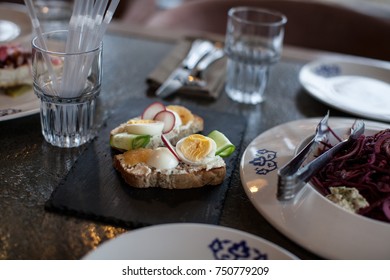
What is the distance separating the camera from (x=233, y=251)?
2.28ft

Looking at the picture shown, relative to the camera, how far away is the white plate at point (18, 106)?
1013mm

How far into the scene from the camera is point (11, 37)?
149cm

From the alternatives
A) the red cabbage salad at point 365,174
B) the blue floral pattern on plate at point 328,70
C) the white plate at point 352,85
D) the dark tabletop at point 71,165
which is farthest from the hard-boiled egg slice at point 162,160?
the blue floral pattern on plate at point 328,70

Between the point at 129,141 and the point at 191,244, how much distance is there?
0.30m

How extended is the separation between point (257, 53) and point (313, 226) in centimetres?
70

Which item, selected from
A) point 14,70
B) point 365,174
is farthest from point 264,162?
point 14,70

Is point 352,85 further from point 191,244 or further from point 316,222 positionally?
point 191,244

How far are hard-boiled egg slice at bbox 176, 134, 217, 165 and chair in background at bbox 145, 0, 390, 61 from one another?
1.29 metres

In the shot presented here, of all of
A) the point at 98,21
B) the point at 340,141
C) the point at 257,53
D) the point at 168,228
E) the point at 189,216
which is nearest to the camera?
the point at 168,228

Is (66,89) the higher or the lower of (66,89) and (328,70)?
the higher

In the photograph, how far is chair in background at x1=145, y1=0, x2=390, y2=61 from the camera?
2109 millimetres

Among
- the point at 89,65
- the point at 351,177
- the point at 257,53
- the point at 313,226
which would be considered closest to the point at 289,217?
the point at 313,226

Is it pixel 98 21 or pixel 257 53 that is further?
pixel 257 53

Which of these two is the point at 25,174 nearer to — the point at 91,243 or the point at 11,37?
the point at 91,243
